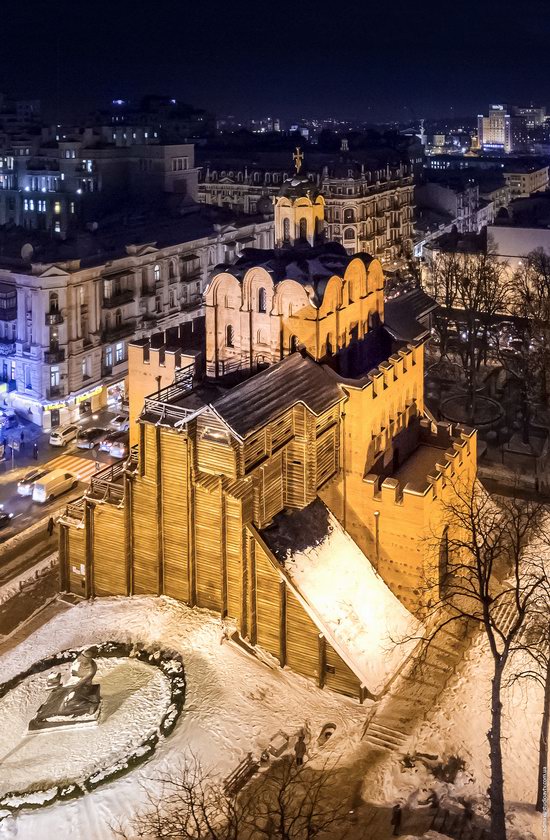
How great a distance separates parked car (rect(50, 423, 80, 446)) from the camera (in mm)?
64500

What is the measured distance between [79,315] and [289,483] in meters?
35.6

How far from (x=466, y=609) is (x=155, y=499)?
15.4m

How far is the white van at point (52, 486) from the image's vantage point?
5491 centimetres

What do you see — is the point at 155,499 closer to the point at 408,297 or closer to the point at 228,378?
the point at 228,378

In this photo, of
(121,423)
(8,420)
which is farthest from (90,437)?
(8,420)

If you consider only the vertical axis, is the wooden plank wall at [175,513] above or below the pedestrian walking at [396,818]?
above

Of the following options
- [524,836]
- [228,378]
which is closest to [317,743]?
[524,836]

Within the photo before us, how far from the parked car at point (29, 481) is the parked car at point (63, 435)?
5.59 m

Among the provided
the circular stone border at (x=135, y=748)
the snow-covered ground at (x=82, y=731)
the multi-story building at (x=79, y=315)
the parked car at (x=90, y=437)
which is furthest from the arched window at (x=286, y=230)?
the parked car at (x=90, y=437)

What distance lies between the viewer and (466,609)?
39.2m

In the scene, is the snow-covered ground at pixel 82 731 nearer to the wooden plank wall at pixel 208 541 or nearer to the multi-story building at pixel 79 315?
the wooden plank wall at pixel 208 541

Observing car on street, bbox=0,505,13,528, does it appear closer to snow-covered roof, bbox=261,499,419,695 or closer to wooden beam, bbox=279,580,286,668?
snow-covered roof, bbox=261,499,419,695

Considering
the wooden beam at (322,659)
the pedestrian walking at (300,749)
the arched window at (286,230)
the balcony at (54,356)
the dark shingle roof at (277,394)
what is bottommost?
the pedestrian walking at (300,749)

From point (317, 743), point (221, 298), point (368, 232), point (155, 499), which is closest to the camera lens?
point (317, 743)
